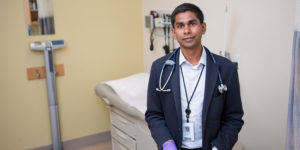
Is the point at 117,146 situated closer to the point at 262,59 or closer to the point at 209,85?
the point at 262,59

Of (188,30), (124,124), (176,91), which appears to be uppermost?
(188,30)

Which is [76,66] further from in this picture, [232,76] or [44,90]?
[232,76]

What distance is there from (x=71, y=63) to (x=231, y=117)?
6.57ft

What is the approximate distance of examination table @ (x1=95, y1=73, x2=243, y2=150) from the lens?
2.25m

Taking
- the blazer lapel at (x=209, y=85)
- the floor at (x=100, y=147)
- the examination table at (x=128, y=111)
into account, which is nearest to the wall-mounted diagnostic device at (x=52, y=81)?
the floor at (x=100, y=147)

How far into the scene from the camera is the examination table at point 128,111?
2246 mm

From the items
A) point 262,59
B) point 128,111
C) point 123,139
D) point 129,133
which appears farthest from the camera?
point 123,139

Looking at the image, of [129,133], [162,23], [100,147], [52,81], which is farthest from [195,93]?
[100,147]

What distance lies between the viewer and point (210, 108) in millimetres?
1300

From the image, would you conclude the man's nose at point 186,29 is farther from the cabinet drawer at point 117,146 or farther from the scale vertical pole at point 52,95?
the scale vertical pole at point 52,95

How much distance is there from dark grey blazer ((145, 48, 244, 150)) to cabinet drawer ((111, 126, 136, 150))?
110 cm

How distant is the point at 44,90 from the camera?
2.90 metres

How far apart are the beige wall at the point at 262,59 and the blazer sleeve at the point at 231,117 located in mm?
549

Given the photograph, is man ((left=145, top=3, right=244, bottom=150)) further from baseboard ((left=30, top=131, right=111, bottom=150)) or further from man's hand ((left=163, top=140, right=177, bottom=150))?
baseboard ((left=30, top=131, right=111, bottom=150))
